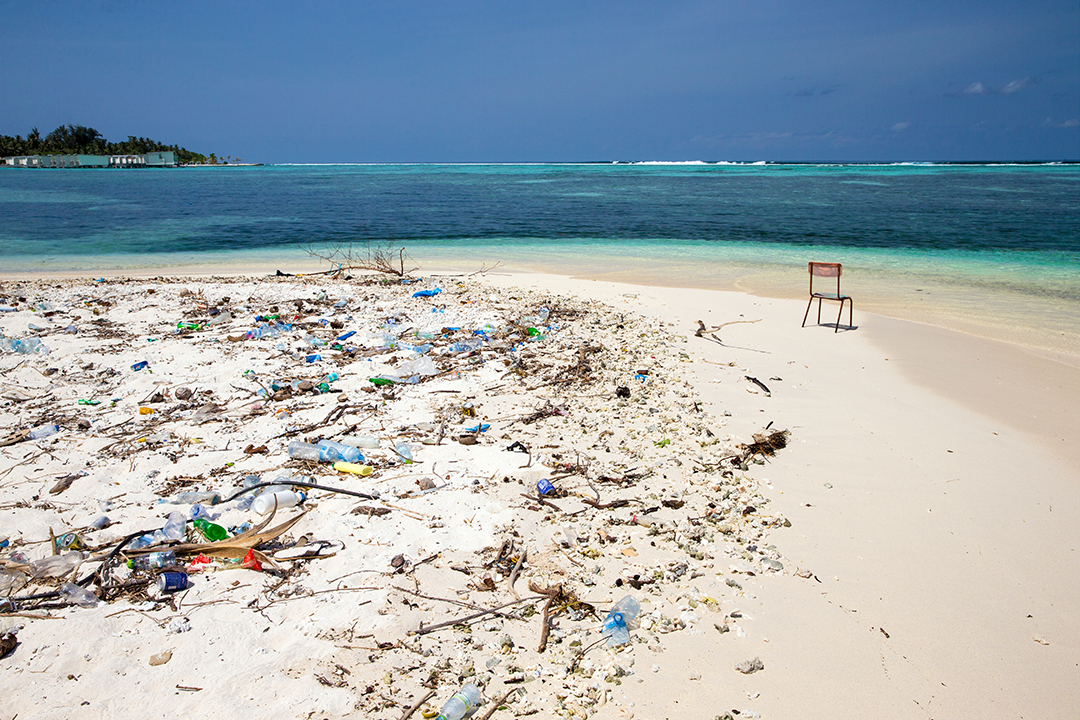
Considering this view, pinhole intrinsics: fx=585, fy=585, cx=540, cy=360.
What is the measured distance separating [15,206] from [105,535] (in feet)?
102

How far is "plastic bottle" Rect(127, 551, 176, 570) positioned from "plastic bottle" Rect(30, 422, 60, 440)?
6.25ft

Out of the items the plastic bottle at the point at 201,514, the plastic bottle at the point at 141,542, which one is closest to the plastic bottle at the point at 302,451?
the plastic bottle at the point at 201,514

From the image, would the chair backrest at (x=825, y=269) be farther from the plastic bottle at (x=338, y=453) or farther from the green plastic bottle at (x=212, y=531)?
the green plastic bottle at (x=212, y=531)

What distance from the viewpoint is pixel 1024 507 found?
11.2 ft

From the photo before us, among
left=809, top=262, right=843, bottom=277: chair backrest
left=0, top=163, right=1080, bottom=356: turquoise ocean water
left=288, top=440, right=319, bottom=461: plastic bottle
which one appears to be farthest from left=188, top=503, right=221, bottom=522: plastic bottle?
left=0, top=163, right=1080, bottom=356: turquoise ocean water

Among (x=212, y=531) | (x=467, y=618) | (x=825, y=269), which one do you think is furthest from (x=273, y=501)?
(x=825, y=269)

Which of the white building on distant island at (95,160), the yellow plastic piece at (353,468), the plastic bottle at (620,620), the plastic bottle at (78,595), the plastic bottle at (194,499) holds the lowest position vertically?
the plastic bottle at (620,620)

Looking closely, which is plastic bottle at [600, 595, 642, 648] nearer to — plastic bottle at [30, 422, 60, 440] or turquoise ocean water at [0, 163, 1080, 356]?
plastic bottle at [30, 422, 60, 440]

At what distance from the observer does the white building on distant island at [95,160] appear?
94562 mm

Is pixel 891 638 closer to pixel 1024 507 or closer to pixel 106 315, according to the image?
pixel 1024 507

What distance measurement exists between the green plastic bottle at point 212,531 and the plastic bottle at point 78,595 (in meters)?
0.49

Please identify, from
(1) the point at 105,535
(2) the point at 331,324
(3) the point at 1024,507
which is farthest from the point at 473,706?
(2) the point at 331,324

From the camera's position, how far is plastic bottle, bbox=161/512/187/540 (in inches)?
110

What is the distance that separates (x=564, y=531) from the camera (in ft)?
9.80
